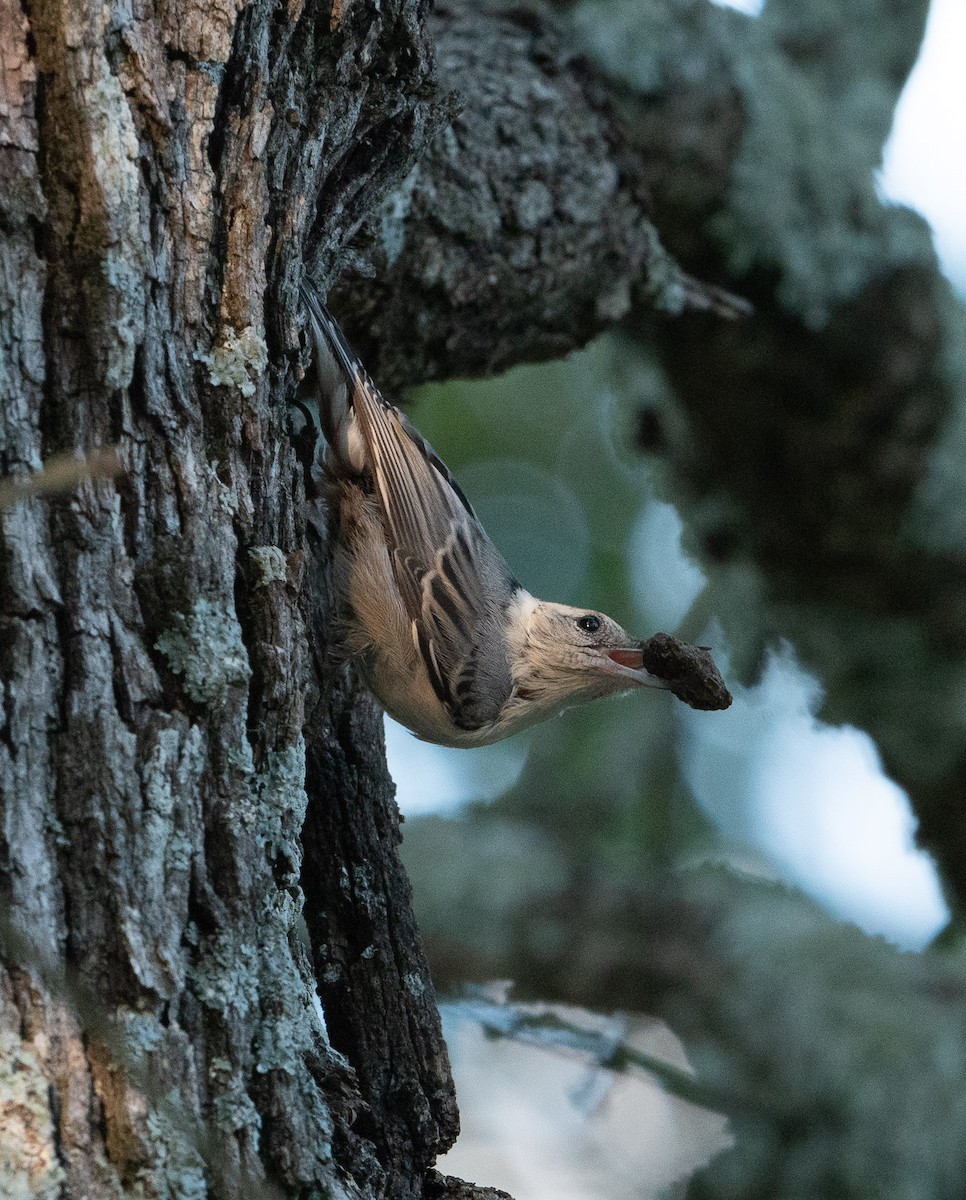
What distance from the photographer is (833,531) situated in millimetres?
4941

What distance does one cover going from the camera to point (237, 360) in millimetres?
2096

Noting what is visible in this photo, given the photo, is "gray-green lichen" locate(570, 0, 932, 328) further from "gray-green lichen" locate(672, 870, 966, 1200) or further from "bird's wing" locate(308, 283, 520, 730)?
"gray-green lichen" locate(672, 870, 966, 1200)

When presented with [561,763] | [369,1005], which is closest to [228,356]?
[369,1005]

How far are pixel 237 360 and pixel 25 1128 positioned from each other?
118cm

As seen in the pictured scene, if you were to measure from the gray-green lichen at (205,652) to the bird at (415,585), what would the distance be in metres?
1.19

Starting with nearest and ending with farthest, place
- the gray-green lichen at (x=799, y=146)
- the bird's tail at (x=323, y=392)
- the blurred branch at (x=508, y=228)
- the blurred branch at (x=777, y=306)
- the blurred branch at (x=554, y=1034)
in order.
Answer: the bird's tail at (x=323, y=392)
the blurred branch at (x=508, y=228)
the blurred branch at (x=777, y=306)
the blurred branch at (x=554, y=1034)
the gray-green lichen at (x=799, y=146)


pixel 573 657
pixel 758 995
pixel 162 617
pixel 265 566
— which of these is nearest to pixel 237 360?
pixel 265 566

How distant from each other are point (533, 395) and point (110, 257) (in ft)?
20.1

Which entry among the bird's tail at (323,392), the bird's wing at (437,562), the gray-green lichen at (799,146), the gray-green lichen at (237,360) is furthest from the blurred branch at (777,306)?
the gray-green lichen at (237,360)

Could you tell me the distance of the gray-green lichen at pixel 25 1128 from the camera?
157 centimetres

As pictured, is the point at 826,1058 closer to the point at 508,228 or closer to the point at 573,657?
the point at 573,657

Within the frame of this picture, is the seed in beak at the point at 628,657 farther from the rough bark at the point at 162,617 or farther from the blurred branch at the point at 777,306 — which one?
the rough bark at the point at 162,617

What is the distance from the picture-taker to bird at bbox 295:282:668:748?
136 inches

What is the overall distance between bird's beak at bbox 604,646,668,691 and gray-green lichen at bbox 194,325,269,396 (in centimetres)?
199
